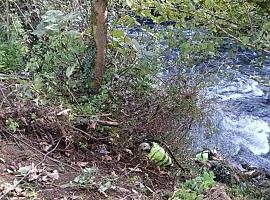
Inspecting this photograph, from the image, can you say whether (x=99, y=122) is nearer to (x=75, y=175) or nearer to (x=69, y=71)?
(x=69, y=71)

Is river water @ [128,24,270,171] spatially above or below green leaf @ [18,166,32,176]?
below

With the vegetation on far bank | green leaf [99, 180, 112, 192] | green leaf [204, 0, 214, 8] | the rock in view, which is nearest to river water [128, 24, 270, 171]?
the vegetation on far bank

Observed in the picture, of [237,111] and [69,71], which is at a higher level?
[69,71]

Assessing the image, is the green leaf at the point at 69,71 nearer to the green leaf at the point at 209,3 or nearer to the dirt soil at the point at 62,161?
the dirt soil at the point at 62,161

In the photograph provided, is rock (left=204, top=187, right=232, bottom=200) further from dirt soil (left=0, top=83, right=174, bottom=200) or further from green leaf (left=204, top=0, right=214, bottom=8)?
green leaf (left=204, top=0, right=214, bottom=8)

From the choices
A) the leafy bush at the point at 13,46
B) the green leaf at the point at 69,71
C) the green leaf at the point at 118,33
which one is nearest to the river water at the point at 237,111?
the green leaf at the point at 118,33

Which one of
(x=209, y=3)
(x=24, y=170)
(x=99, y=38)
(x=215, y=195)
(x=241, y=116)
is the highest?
(x=209, y=3)

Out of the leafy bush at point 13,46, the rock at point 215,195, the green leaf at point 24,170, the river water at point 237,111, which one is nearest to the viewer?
the green leaf at point 24,170

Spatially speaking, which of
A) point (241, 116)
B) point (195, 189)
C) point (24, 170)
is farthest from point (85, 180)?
point (241, 116)

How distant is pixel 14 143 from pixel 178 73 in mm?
2374

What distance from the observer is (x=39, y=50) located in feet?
17.2

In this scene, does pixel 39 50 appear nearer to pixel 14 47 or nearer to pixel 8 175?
pixel 14 47

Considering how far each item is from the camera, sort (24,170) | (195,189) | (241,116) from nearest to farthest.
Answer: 1. (24,170)
2. (195,189)
3. (241,116)

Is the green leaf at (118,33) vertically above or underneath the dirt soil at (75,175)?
above
